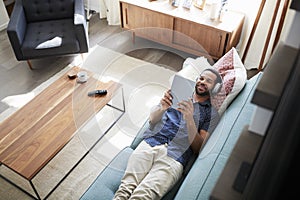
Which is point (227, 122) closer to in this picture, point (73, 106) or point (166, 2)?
point (73, 106)

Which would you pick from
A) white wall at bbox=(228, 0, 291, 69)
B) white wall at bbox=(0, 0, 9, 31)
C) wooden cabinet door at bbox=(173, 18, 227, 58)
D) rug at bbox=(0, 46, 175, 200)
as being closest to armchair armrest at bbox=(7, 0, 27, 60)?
rug at bbox=(0, 46, 175, 200)

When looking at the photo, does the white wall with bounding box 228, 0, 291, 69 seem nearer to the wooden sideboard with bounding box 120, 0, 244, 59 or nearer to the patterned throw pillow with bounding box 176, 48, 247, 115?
the wooden sideboard with bounding box 120, 0, 244, 59

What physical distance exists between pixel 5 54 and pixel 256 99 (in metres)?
3.12

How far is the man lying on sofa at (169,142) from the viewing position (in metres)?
1.52

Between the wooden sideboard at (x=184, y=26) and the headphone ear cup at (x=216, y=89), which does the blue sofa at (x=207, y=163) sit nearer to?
the headphone ear cup at (x=216, y=89)

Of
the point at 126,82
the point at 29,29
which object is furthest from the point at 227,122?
the point at 29,29

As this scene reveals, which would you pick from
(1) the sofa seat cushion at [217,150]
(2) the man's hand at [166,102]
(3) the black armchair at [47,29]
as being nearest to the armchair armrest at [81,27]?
(3) the black armchair at [47,29]

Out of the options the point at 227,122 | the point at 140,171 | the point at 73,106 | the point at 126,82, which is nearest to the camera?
the point at 227,122

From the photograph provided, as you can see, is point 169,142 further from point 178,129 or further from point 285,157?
point 285,157

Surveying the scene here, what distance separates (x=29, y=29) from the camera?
2.79 m

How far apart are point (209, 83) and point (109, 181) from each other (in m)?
0.83

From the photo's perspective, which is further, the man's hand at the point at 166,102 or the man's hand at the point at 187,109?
the man's hand at the point at 166,102

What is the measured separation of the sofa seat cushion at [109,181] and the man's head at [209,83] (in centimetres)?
59

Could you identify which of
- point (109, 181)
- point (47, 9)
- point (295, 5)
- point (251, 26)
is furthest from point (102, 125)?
point (295, 5)
